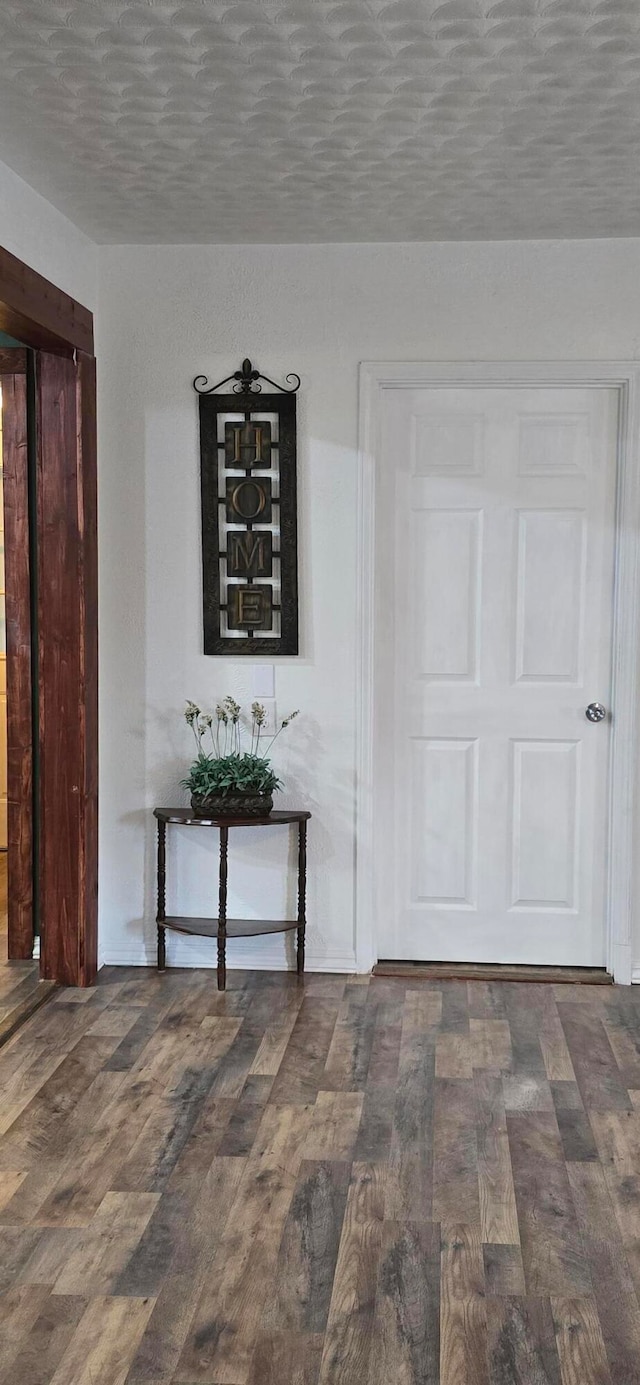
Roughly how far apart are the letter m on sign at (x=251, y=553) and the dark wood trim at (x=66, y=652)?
1.58 ft

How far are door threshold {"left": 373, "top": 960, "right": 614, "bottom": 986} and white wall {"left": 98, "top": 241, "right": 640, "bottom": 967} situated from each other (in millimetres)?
162

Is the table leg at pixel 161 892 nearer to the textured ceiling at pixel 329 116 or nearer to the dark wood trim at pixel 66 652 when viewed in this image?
the dark wood trim at pixel 66 652

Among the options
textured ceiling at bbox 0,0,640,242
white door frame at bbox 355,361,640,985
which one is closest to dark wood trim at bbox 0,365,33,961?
textured ceiling at bbox 0,0,640,242

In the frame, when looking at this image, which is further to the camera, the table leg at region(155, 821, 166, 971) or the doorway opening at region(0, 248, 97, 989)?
the table leg at region(155, 821, 166, 971)

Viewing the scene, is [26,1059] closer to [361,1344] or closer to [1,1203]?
[1,1203]

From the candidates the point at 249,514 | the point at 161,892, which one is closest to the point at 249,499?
the point at 249,514

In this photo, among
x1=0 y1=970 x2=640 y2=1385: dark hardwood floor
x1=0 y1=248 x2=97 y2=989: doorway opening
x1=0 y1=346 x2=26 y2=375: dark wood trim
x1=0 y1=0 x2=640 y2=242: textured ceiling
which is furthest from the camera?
x1=0 y1=346 x2=26 y2=375: dark wood trim

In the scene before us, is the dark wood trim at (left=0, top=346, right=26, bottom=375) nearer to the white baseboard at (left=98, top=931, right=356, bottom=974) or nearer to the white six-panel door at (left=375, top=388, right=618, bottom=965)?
the white six-panel door at (left=375, top=388, right=618, bottom=965)

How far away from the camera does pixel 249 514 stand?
13.5 feet

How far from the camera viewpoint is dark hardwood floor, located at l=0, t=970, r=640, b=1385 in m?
2.14

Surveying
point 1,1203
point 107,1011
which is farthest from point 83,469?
point 1,1203

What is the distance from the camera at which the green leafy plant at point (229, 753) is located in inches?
157

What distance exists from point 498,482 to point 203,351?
1.11m

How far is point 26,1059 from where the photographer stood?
3430 millimetres
